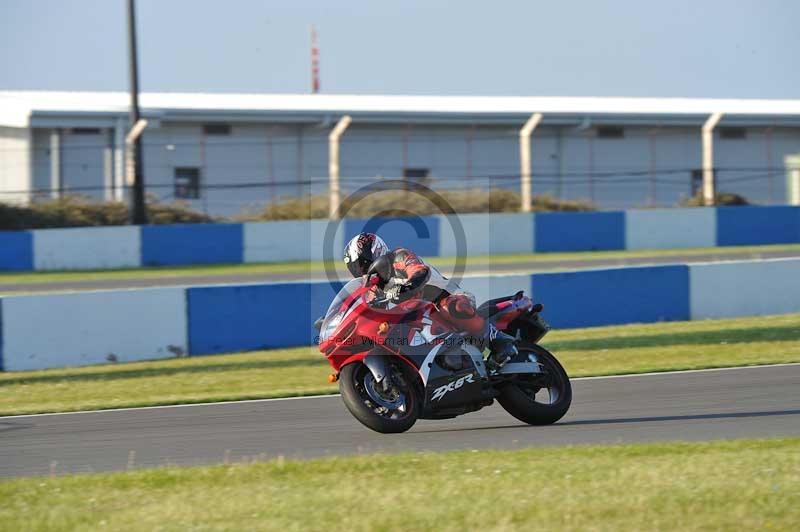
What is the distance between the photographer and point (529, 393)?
7.93 meters

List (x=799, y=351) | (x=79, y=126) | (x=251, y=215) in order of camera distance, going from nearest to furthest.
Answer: (x=799, y=351)
(x=251, y=215)
(x=79, y=126)

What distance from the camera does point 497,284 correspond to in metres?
14.5

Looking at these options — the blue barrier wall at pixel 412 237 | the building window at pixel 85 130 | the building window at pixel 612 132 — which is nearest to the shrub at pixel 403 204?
the blue barrier wall at pixel 412 237

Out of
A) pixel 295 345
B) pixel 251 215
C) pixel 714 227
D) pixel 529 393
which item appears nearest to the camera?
pixel 529 393

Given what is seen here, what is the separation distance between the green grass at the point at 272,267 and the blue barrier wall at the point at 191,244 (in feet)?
1.38

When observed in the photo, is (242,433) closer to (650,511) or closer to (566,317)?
(650,511)

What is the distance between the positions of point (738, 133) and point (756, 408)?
33143mm

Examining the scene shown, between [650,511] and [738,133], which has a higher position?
[738,133]

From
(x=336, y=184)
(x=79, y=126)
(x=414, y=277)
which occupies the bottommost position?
(x=414, y=277)

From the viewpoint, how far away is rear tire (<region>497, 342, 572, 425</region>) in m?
7.87

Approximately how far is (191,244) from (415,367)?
57.1ft

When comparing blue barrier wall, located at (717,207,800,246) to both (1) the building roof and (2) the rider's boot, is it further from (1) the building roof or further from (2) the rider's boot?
(2) the rider's boot

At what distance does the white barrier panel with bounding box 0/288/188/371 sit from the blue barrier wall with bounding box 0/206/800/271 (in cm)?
864

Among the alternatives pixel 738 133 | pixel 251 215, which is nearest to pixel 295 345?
pixel 251 215
